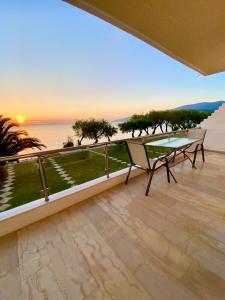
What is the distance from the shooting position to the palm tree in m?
4.48

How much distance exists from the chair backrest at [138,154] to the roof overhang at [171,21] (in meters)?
1.74

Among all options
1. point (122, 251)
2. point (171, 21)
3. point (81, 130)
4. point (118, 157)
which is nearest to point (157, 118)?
point (81, 130)

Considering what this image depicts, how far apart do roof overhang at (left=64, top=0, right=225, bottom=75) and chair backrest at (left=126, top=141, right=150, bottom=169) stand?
68.6 inches

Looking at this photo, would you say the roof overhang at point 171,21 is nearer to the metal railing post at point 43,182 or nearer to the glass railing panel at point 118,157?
the glass railing panel at point 118,157

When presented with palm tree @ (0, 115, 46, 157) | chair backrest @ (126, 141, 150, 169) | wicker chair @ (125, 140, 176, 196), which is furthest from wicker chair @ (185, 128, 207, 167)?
palm tree @ (0, 115, 46, 157)

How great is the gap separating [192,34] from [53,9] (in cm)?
290

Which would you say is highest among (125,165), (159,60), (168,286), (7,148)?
(159,60)

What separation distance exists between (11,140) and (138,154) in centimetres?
419

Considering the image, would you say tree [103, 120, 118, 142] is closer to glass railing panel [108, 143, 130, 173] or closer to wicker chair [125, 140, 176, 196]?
glass railing panel [108, 143, 130, 173]

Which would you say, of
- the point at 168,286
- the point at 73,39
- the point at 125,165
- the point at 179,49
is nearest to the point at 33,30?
the point at 73,39

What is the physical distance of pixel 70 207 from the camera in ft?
7.22

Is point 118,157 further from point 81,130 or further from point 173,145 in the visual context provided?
point 81,130

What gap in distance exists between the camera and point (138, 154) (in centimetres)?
260

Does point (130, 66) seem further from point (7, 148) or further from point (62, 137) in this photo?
point (7, 148)
